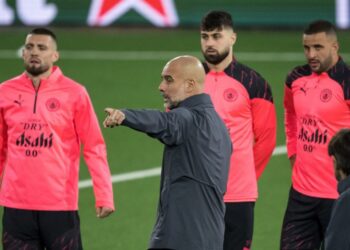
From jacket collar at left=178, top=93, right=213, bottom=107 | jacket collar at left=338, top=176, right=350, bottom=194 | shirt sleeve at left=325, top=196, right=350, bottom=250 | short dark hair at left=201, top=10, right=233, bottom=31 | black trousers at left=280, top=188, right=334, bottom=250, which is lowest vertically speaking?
black trousers at left=280, top=188, right=334, bottom=250

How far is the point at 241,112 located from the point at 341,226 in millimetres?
2849

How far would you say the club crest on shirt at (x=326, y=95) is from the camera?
7836 mm

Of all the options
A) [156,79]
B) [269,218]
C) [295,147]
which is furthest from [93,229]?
[156,79]

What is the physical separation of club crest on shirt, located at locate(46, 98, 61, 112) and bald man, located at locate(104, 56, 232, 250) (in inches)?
48.3

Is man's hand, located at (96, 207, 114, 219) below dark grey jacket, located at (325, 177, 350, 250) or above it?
below

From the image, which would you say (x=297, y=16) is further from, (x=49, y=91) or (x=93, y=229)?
(x=49, y=91)

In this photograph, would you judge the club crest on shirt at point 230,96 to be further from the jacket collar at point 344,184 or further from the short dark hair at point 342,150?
the jacket collar at point 344,184

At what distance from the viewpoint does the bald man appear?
6227mm

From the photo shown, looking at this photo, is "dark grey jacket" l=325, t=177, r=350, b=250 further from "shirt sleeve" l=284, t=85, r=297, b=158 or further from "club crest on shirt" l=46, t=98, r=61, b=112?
"shirt sleeve" l=284, t=85, r=297, b=158

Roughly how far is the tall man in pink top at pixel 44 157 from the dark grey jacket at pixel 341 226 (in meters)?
2.45

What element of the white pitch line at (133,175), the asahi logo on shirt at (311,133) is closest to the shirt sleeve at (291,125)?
the asahi logo on shirt at (311,133)

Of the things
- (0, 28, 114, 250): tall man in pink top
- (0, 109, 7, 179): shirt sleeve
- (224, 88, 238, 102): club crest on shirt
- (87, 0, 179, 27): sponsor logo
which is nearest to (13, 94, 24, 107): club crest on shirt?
(0, 28, 114, 250): tall man in pink top

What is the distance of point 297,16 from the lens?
65.3 ft

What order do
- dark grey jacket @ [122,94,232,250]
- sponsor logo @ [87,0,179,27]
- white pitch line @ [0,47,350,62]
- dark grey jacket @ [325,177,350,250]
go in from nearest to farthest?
dark grey jacket @ [325,177,350,250]
dark grey jacket @ [122,94,232,250]
white pitch line @ [0,47,350,62]
sponsor logo @ [87,0,179,27]
